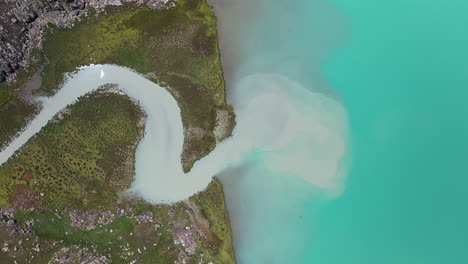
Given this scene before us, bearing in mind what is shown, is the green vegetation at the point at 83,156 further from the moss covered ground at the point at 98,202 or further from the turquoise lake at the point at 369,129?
the turquoise lake at the point at 369,129

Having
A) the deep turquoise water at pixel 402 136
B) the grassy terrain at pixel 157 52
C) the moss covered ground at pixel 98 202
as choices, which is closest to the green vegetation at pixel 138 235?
the moss covered ground at pixel 98 202

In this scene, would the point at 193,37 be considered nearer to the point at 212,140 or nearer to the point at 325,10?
the point at 212,140

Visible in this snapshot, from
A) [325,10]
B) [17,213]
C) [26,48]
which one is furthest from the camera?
[325,10]

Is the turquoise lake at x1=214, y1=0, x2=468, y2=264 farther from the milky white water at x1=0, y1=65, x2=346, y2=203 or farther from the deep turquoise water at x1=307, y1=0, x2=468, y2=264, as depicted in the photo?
the milky white water at x1=0, y1=65, x2=346, y2=203

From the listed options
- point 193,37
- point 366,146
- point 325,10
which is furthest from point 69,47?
point 366,146

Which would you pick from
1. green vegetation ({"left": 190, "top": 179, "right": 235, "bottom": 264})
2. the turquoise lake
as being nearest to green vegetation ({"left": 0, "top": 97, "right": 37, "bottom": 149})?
green vegetation ({"left": 190, "top": 179, "right": 235, "bottom": 264})

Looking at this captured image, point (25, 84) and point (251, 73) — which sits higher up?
point (25, 84)

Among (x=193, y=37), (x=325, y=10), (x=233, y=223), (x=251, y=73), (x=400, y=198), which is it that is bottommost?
(x=400, y=198)
